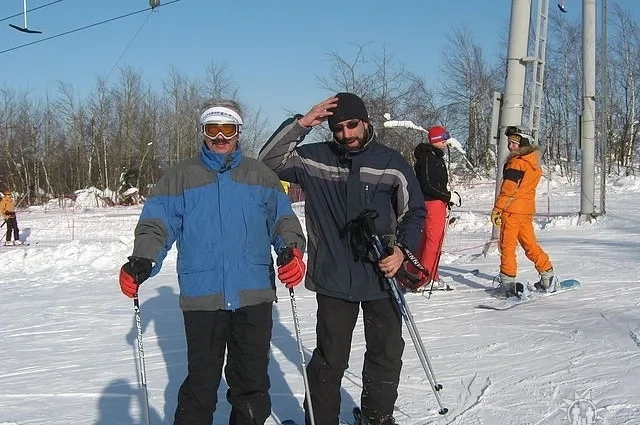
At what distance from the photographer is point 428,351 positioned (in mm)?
5328

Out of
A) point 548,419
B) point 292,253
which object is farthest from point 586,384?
point 292,253

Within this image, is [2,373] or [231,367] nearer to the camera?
[231,367]

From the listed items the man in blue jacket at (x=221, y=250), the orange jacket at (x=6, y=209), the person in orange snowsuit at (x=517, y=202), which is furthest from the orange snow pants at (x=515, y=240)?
the orange jacket at (x=6, y=209)

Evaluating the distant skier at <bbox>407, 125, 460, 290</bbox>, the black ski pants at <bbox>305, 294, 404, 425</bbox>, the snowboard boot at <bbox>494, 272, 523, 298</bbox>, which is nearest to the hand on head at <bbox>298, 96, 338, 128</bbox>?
the black ski pants at <bbox>305, 294, 404, 425</bbox>

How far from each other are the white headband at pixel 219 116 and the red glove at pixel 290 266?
2.29ft

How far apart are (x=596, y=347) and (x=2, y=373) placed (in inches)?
182

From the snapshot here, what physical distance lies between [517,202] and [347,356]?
12.6 feet

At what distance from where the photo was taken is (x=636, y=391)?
160 inches

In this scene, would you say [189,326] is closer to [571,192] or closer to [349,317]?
[349,317]

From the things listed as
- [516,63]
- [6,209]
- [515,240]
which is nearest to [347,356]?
[515,240]

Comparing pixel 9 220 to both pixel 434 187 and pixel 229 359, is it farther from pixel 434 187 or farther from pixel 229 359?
pixel 229 359

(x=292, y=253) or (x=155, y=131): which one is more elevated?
(x=155, y=131)

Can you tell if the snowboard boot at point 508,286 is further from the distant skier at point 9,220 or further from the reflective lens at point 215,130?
the distant skier at point 9,220

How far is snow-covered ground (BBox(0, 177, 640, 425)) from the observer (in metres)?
4.12
